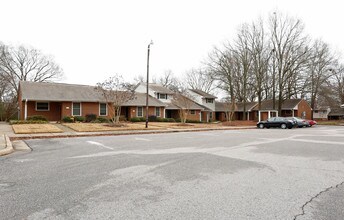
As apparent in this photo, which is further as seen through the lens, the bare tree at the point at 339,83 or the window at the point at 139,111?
the bare tree at the point at 339,83

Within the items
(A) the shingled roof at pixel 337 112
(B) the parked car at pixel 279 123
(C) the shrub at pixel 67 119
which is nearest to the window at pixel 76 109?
(C) the shrub at pixel 67 119

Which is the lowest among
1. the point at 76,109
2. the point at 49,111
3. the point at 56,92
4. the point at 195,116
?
the point at 195,116

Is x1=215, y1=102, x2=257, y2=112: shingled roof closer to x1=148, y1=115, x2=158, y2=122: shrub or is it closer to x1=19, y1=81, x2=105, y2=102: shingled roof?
x1=148, y1=115, x2=158, y2=122: shrub

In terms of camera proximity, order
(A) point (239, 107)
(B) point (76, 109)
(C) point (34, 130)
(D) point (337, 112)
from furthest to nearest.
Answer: (D) point (337, 112), (A) point (239, 107), (B) point (76, 109), (C) point (34, 130)

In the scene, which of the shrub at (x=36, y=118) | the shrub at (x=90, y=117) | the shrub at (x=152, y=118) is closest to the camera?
the shrub at (x=36, y=118)

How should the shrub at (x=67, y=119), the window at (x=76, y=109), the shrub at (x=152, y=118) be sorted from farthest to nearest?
the shrub at (x=152, y=118), the window at (x=76, y=109), the shrub at (x=67, y=119)

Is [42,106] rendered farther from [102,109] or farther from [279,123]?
[279,123]

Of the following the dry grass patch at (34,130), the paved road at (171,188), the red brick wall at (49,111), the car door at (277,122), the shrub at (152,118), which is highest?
the red brick wall at (49,111)

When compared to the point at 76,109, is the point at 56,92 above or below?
above

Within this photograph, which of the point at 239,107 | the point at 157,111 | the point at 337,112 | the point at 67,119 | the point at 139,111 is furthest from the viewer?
the point at 337,112

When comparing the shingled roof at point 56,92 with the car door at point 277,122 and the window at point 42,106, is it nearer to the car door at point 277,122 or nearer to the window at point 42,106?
the window at point 42,106

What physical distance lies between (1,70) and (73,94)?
2150 cm

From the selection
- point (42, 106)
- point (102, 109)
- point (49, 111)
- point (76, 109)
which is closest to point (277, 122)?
point (102, 109)

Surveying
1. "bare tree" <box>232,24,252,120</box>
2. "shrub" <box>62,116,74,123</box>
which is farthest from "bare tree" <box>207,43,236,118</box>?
"shrub" <box>62,116,74,123</box>
